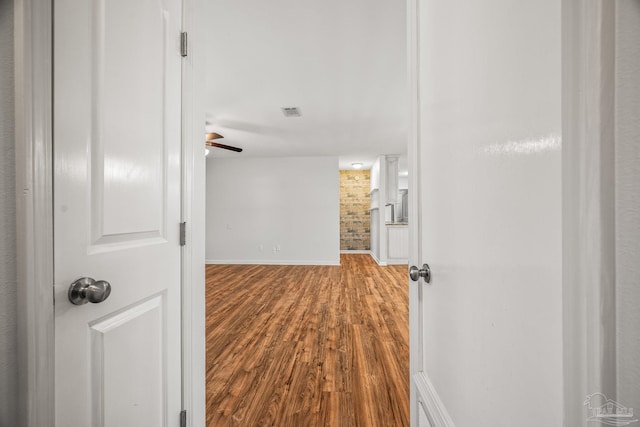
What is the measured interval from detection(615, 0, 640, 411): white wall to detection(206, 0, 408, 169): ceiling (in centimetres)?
195

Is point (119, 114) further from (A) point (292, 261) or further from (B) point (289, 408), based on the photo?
(A) point (292, 261)

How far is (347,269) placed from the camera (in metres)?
6.36

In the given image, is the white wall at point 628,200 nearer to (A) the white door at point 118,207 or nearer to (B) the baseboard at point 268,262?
(A) the white door at point 118,207

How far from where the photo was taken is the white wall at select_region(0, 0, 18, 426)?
0.59 meters

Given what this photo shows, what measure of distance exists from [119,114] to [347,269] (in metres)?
5.81

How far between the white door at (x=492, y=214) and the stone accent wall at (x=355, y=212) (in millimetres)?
8216

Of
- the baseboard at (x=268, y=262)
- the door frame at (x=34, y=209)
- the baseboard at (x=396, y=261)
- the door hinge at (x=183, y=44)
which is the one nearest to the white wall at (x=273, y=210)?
the baseboard at (x=268, y=262)

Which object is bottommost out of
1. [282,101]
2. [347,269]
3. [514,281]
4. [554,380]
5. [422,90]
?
[347,269]

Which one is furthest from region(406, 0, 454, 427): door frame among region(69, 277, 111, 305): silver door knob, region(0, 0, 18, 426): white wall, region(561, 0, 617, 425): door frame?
region(0, 0, 18, 426): white wall

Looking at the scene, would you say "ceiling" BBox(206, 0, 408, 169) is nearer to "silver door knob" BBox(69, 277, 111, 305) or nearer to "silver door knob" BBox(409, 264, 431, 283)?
"silver door knob" BBox(409, 264, 431, 283)

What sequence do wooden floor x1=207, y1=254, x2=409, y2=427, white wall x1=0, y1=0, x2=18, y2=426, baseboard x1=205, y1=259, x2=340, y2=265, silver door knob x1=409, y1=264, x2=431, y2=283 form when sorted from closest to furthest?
1. white wall x1=0, y1=0, x2=18, y2=426
2. silver door knob x1=409, y1=264, x2=431, y2=283
3. wooden floor x1=207, y1=254, x2=409, y2=427
4. baseboard x1=205, y1=259, x2=340, y2=265

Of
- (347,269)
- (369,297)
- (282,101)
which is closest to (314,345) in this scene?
(369,297)

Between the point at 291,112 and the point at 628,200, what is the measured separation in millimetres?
3871

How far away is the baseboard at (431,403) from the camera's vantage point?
2.55 ft
